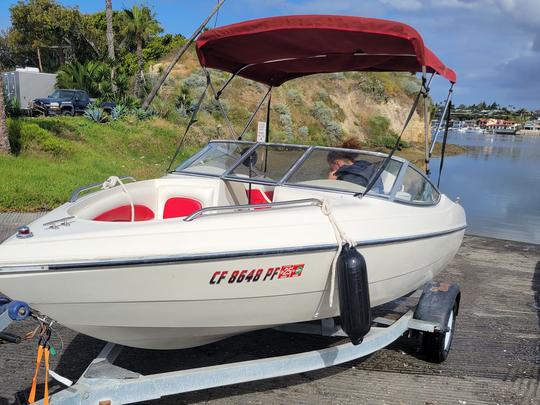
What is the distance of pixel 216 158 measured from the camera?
15.8 ft

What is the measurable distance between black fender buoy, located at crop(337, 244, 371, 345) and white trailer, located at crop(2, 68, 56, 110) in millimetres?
26139

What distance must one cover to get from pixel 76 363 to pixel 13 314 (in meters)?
1.48

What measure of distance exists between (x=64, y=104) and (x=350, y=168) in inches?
802

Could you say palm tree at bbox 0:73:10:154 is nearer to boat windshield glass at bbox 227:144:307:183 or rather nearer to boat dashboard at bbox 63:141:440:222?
boat dashboard at bbox 63:141:440:222

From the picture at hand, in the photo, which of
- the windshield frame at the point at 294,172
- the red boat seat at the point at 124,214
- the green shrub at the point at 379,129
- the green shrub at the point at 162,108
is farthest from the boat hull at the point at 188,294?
the green shrub at the point at 379,129

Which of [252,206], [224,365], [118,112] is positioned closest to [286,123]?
[118,112]

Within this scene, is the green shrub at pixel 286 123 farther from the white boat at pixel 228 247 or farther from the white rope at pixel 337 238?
the white rope at pixel 337 238

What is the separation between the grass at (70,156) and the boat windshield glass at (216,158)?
17.8 ft

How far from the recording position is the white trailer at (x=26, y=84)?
26000mm

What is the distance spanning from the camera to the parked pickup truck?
70.5 ft

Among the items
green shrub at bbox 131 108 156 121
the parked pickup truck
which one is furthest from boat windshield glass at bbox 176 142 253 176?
the parked pickup truck

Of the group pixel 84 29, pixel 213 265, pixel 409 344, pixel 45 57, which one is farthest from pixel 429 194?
pixel 45 57

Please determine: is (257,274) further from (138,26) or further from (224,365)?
(138,26)

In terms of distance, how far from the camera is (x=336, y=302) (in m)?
3.33
